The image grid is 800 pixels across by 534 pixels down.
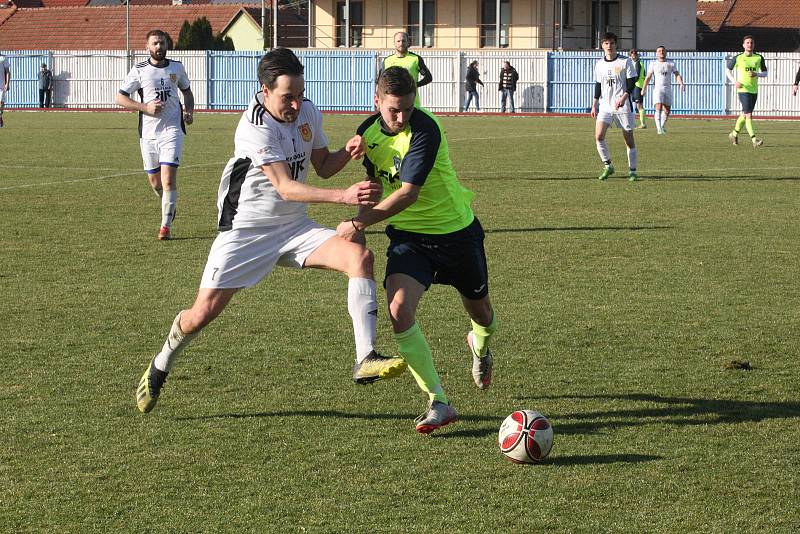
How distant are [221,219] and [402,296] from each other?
1051 millimetres

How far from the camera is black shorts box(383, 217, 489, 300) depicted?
19.7 ft

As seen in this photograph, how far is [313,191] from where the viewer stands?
18.9 ft

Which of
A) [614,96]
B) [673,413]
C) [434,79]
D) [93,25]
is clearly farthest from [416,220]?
[93,25]

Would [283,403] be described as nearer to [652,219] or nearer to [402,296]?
[402,296]

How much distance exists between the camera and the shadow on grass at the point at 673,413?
595 cm

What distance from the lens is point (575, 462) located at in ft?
17.5

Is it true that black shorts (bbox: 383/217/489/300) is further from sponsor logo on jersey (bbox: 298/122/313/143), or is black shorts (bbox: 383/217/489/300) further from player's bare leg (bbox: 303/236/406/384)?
sponsor logo on jersey (bbox: 298/122/313/143)

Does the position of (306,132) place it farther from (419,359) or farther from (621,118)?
(621,118)

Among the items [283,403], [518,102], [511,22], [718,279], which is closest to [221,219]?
[283,403]

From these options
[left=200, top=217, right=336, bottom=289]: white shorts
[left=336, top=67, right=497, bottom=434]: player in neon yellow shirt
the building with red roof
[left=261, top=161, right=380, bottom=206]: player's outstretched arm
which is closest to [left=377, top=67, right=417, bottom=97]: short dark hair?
[left=336, top=67, right=497, bottom=434]: player in neon yellow shirt

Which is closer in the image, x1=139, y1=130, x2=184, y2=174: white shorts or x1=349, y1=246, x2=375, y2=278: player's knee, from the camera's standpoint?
x1=349, y1=246, x2=375, y2=278: player's knee

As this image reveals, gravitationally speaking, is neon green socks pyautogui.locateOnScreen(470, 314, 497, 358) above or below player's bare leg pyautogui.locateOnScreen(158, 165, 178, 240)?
below

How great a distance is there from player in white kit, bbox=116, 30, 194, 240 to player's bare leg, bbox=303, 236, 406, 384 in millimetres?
6649

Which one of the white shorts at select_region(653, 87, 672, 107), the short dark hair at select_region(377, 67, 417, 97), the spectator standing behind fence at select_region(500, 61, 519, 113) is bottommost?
the short dark hair at select_region(377, 67, 417, 97)
